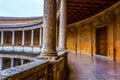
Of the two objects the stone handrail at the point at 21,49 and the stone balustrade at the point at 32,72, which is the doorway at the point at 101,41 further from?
the stone balustrade at the point at 32,72

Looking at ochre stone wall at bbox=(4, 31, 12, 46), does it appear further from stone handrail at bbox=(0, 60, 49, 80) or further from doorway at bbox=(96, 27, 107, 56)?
stone handrail at bbox=(0, 60, 49, 80)

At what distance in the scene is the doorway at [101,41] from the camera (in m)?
15.3

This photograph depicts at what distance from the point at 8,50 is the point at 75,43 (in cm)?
1004

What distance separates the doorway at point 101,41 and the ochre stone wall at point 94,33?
0.37 m

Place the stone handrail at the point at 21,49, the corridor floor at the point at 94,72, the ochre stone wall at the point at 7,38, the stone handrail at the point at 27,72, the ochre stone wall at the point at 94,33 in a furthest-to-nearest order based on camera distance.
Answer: the ochre stone wall at the point at 7,38, the stone handrail at the point at 21,49, the ochre stone wall at the point at 94,33, the corridor floor at the point at 94,72, the stone handrail at the point at 27,72

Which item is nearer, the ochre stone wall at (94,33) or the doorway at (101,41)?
the ochre stone wall at (94,33)

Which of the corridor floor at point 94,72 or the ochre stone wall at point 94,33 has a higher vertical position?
the ochre stone wall at point 94,33

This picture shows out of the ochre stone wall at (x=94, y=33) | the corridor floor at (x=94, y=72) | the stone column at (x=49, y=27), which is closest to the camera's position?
the stone column at (x=49, y=27)

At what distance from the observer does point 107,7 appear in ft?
45.7

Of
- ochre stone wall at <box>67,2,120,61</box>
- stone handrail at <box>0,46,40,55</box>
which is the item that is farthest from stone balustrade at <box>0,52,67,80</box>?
stone handrail at <box>0,46,40,55</box>

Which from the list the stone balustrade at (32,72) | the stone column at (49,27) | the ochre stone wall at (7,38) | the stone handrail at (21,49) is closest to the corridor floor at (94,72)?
the stone column at (49,27)

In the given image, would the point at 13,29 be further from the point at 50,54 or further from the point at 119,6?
the point at 50,54

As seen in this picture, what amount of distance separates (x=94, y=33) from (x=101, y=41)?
140 cm

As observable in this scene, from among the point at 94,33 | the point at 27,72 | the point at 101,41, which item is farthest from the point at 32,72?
the point at 94,33
